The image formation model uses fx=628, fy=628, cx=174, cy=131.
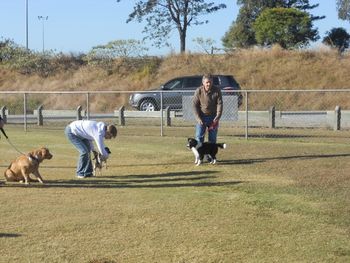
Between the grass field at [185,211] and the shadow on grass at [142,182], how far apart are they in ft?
0.05

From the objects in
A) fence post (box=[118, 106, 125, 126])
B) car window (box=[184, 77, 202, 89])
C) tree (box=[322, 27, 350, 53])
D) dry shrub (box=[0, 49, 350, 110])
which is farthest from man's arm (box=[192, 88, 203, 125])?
tree (box=[322, 27, 350, 53])

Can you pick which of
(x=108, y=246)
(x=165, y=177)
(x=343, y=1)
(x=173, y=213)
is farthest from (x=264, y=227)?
(x=343, y=1)

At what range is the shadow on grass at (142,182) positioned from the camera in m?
9.92

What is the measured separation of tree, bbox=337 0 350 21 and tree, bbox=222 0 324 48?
10.5 ft

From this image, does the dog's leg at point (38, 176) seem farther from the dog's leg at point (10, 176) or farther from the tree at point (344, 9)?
the tree at point (344, 9)

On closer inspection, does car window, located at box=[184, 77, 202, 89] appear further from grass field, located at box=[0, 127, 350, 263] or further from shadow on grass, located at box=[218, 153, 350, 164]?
shadow on grass, located at box=[218, 153, 350, 164]

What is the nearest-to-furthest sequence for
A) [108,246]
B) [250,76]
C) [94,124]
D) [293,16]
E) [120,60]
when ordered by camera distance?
[108,246] < [94,124] < [250,76] < [120,60] < [293,16]

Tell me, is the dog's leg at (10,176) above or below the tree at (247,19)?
below

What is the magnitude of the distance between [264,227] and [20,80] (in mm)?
38030

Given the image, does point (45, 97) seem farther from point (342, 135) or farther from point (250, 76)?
point (342, 135)

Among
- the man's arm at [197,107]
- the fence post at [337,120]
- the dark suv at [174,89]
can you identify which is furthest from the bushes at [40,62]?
the man's arm at [197,107]

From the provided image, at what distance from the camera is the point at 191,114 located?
1855cm

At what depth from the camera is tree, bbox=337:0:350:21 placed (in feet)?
198

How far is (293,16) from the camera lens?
2005 inches
